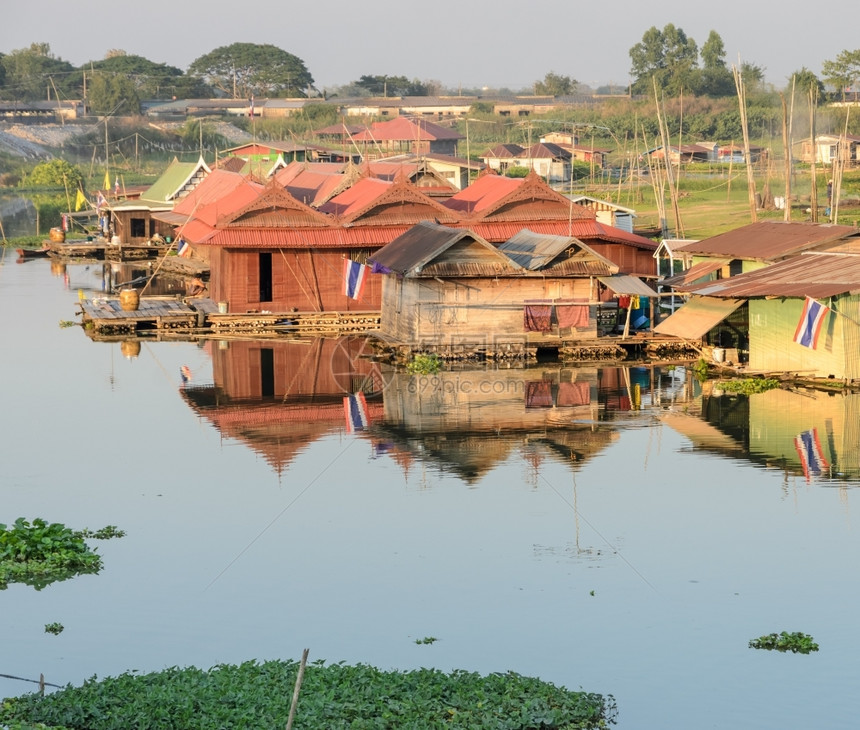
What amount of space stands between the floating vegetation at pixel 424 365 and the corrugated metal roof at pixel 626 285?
13.9 feet

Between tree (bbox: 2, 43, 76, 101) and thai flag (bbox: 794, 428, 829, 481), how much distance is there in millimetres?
112971

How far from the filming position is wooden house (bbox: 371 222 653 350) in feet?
98.3

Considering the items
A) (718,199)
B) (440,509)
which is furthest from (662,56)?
(440,509)

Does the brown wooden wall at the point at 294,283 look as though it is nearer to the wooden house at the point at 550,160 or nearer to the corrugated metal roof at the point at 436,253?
the corrugated metal roof at the point at 436,253

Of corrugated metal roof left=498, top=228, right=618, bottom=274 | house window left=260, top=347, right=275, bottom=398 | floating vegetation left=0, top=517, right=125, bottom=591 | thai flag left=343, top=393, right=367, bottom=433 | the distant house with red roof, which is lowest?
floating vegetation left=0, top=517, right=125, bottom=591

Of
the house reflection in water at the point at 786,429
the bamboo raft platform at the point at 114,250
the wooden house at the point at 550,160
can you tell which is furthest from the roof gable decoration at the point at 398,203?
the wooden house at the point at 550,160

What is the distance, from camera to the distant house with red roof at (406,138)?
261 ft

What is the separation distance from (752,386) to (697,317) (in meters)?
2.79

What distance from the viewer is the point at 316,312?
121 feet

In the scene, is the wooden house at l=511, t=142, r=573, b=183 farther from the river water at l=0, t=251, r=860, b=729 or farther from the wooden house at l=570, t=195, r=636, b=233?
the river water at l=0, t=251, r=860, b=729

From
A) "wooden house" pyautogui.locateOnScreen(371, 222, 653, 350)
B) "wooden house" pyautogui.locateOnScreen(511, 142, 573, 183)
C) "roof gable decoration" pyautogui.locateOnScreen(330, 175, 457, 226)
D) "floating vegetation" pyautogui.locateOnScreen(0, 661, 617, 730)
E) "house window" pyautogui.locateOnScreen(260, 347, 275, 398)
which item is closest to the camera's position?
"floating vegetation" pyautogui.locateOnScreen(0, 661, 617, 730)

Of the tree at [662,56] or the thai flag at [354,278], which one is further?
the tree at [662,56]

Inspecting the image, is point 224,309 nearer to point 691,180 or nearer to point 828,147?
point 691,180

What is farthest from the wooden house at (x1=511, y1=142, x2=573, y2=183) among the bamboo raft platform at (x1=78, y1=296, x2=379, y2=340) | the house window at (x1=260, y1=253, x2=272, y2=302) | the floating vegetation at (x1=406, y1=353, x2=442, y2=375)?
the floating vegetation at (x1=406, y1=353, x2=442, y2=375)
